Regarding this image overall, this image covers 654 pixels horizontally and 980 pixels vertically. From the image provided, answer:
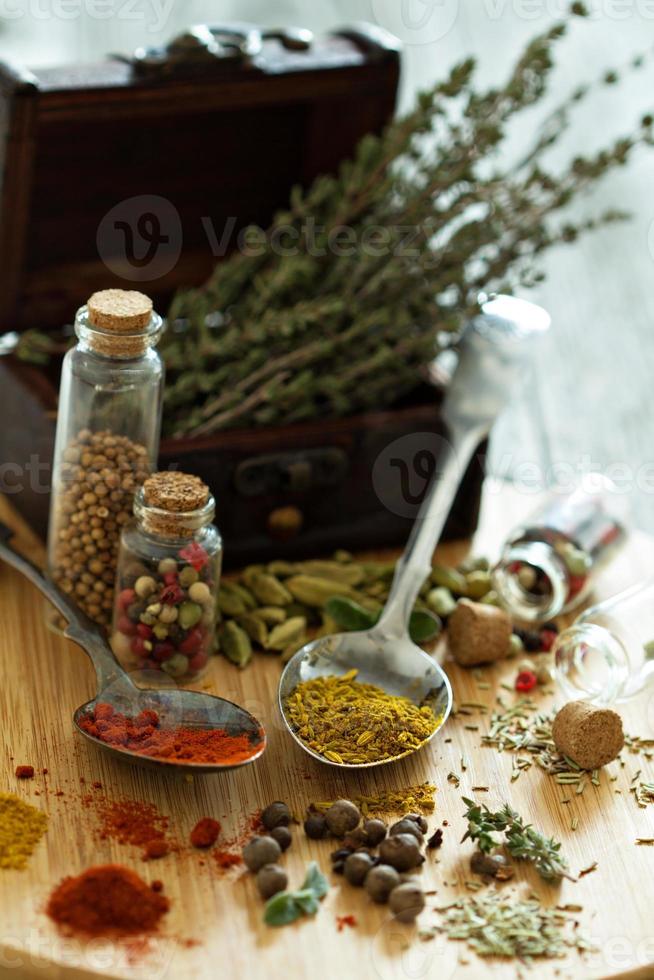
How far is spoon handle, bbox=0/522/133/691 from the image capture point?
4.80ft

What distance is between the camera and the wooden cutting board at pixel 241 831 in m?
1.20

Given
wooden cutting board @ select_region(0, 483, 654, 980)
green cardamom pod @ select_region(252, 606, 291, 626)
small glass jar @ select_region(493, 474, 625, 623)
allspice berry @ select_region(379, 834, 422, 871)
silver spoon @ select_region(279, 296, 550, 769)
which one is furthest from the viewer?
small glass jar @ select_region(493, 474, 625, 623)

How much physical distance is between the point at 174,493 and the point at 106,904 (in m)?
0.46

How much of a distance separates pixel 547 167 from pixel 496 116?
1.33 metres

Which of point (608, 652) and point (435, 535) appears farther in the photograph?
point (435, 535)

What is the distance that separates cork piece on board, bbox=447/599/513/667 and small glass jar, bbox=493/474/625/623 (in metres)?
0.11

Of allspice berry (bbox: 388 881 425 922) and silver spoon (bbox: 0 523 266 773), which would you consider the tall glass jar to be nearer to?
silver spoon (bbox: 0 523 266 773)

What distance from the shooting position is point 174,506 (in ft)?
4.78

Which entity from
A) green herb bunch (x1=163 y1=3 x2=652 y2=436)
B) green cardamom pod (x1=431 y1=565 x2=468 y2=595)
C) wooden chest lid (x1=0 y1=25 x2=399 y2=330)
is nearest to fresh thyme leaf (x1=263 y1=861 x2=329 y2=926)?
green cardamom pod (x1=431 y1=565 x2=468 y2=595)

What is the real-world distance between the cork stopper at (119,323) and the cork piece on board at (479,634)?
539 millimetres

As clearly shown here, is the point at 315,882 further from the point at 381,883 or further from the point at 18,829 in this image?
the point at 18,829

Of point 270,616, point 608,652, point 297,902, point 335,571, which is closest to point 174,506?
point 270,616

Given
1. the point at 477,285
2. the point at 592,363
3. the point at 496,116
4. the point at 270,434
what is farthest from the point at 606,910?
the point at 592,363

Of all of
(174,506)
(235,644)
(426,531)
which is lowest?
(235,644)
